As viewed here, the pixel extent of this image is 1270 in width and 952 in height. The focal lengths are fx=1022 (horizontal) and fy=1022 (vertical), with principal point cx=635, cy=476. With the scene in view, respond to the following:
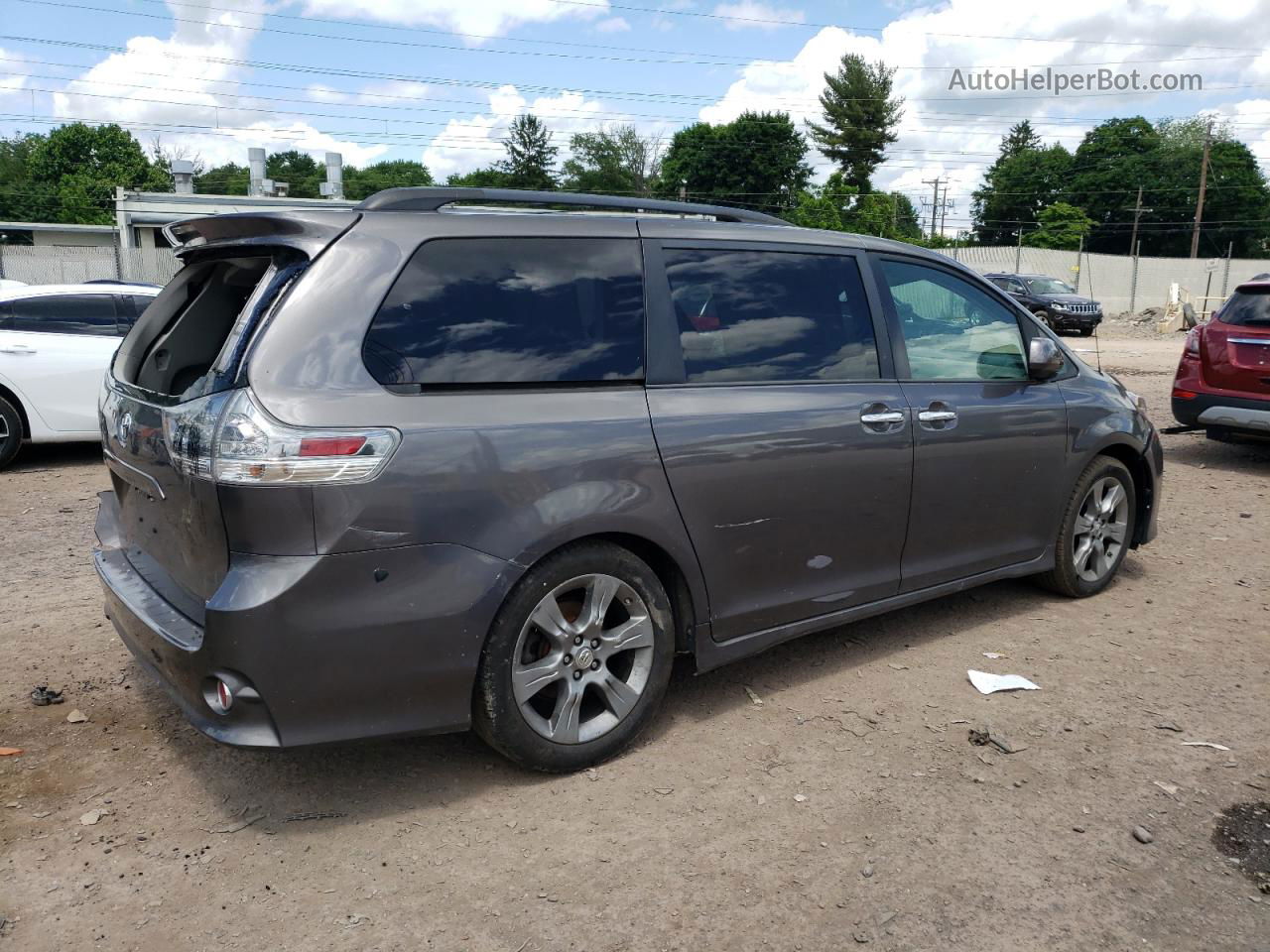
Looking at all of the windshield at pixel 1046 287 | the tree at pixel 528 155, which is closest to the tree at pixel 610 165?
the tree at pixel 528 155

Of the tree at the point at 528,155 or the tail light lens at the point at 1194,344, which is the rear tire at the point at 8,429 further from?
the tree at the point at 528,155

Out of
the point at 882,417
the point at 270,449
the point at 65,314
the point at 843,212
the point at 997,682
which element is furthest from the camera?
the point at 843,212

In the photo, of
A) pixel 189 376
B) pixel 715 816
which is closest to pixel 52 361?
pixel 189 376

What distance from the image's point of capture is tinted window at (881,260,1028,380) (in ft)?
14.4

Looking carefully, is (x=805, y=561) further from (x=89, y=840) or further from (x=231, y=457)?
(x=89, y=840)

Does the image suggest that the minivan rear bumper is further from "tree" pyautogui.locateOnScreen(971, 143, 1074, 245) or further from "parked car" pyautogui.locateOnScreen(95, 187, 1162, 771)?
"tree" pyautogui.locateOnScreen(971, 143, 1074, 245)

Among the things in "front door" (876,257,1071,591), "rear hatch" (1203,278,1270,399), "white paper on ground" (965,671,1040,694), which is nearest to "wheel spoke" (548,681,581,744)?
"front door" (876,257,1071,591)

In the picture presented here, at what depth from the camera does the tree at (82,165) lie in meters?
77.8

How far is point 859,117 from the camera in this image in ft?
236

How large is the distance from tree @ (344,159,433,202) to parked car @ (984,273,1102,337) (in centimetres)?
6427

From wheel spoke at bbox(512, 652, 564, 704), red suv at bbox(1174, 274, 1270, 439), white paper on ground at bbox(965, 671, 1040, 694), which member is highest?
red suv at bbox(1174, 274, 1270, 439)

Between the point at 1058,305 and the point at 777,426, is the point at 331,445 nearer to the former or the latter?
the point at 777,426

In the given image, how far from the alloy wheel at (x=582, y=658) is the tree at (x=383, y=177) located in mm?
85646

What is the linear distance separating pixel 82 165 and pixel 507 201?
91.2 meters
